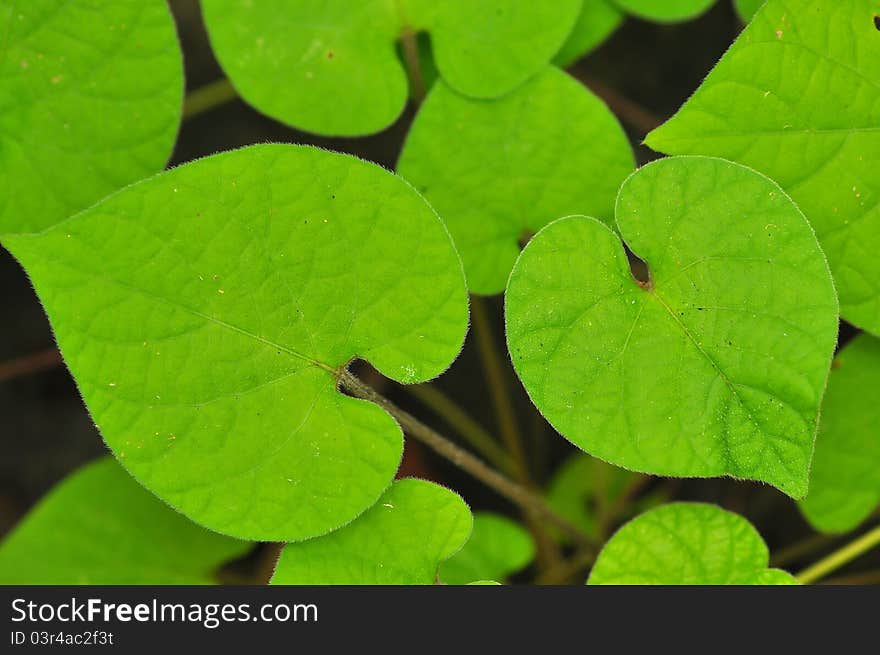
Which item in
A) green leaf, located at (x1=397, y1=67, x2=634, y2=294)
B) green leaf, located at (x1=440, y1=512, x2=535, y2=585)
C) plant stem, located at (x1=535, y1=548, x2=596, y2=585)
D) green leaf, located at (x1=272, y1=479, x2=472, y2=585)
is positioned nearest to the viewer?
green leaf, located at (x1=272, y1=479, x2=472, y2=585)

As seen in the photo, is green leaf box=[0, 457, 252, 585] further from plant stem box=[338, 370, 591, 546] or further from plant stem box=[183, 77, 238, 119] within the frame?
plant stem box=[183, 77, 238, 119]

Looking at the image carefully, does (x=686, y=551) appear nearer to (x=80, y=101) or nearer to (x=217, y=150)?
(x=80, y=101)

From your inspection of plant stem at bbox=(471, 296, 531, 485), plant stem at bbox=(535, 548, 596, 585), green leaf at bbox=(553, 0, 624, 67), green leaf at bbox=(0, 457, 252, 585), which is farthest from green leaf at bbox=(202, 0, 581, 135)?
plant stem at bbox=(535, 548, 596, 585)

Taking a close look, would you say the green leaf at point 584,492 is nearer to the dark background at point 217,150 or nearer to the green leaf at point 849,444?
the dark background at point 217,150

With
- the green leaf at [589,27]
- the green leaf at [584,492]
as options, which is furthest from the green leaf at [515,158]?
the green leaf at [584,492]
